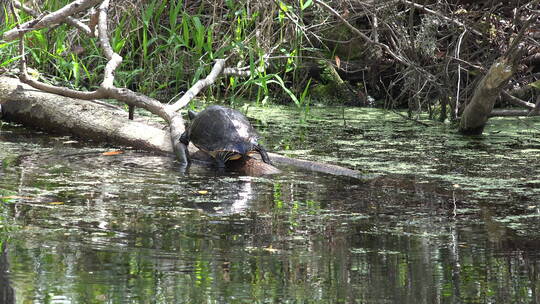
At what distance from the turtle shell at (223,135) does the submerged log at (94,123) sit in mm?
119

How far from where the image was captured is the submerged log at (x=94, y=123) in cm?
576

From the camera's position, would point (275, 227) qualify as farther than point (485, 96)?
No

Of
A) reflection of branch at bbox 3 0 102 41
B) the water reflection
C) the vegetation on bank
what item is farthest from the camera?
the vegetation on bank

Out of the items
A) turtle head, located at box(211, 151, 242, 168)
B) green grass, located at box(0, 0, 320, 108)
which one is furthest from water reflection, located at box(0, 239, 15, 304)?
green grass, located at box(0, 0, 320, 108)

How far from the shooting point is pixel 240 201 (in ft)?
14.9

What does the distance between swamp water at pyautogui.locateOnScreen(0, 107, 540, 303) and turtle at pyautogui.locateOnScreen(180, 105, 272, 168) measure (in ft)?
0.88

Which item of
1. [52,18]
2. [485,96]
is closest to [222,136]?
[52,18]

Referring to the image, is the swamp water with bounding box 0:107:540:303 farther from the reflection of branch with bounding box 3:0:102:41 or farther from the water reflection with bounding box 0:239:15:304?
the reflection of branch with bounding box 3:0:102:41

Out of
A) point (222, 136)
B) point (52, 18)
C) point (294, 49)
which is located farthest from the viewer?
point (294, 49)

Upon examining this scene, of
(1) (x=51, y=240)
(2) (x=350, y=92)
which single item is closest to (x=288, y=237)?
(1) (x=51, y=240)

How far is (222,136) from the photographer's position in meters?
5.76

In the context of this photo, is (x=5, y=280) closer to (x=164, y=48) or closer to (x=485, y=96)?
(x=485, y=96)

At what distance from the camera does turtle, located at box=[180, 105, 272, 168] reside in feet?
18.8

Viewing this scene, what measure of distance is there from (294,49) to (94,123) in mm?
A: 2382
